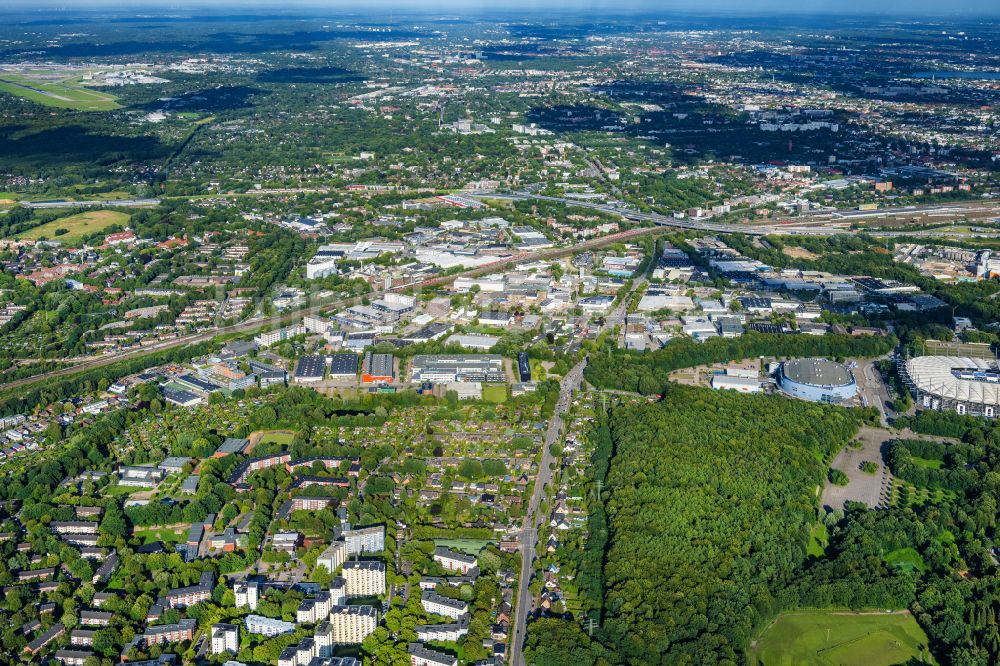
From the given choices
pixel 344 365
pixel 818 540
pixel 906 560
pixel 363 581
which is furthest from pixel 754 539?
pixel 344 365

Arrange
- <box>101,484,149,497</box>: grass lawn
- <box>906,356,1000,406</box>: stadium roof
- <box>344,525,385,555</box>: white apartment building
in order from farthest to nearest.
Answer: <box>906,356,1000,406</box>: stadium roof < <box>101,484,149,497</box>: grass lawn < <box>344,525,385,555</box>: white apartment building

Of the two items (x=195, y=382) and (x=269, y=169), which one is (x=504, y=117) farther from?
(x=195, y=382)

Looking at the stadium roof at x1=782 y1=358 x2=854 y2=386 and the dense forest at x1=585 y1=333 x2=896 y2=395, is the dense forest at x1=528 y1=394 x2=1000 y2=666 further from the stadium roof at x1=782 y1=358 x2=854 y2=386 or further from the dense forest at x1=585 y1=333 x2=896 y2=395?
the dense forest at x1=585 y1=333 x2=896 y2=395

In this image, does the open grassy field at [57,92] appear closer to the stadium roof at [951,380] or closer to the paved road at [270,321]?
the paved road at [270,321]

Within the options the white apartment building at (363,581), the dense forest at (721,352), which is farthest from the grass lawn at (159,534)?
the dense forest at (721,352)

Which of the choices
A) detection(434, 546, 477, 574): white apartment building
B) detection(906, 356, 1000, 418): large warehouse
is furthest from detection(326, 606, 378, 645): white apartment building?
detection(906, 356, 1000, 418): large warehouse

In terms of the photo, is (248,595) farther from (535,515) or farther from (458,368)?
(458,368)
